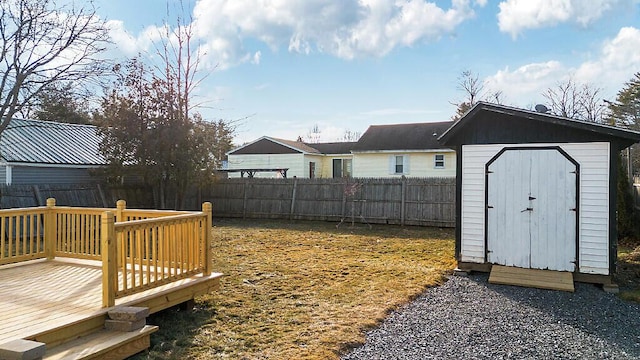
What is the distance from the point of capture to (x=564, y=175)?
638cm

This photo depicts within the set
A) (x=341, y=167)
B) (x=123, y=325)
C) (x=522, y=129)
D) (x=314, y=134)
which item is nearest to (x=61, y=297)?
(x=123, y=325)

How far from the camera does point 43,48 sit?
11.1 meters

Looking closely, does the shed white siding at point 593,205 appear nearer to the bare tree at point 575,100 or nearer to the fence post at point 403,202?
the fence post at point 403,202

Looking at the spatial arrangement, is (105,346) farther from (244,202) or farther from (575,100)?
(575,100)

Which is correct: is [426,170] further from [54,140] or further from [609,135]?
[54,140]

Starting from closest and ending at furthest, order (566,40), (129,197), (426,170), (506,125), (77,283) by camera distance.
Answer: (77,283) < (506,125) < (566,40) < (129,197) < (426,170)

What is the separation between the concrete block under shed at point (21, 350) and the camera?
9.34 ft

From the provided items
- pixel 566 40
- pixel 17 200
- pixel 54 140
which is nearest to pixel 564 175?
pixel 566 40

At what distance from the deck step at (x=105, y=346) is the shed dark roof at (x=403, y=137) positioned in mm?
17790

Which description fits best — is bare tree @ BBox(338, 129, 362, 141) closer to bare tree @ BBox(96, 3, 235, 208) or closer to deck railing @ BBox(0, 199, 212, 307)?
bare tree @ BBox(96, 3, 235, 208)

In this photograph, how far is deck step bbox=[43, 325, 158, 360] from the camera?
3.25 metres

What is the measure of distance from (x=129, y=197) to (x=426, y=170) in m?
12.8

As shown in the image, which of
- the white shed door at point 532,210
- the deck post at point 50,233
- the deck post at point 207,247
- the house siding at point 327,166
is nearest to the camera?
the deck post at point 207,247

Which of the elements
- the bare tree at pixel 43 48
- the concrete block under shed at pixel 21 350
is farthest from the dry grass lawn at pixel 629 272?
the bare tree at pixel 43 48
